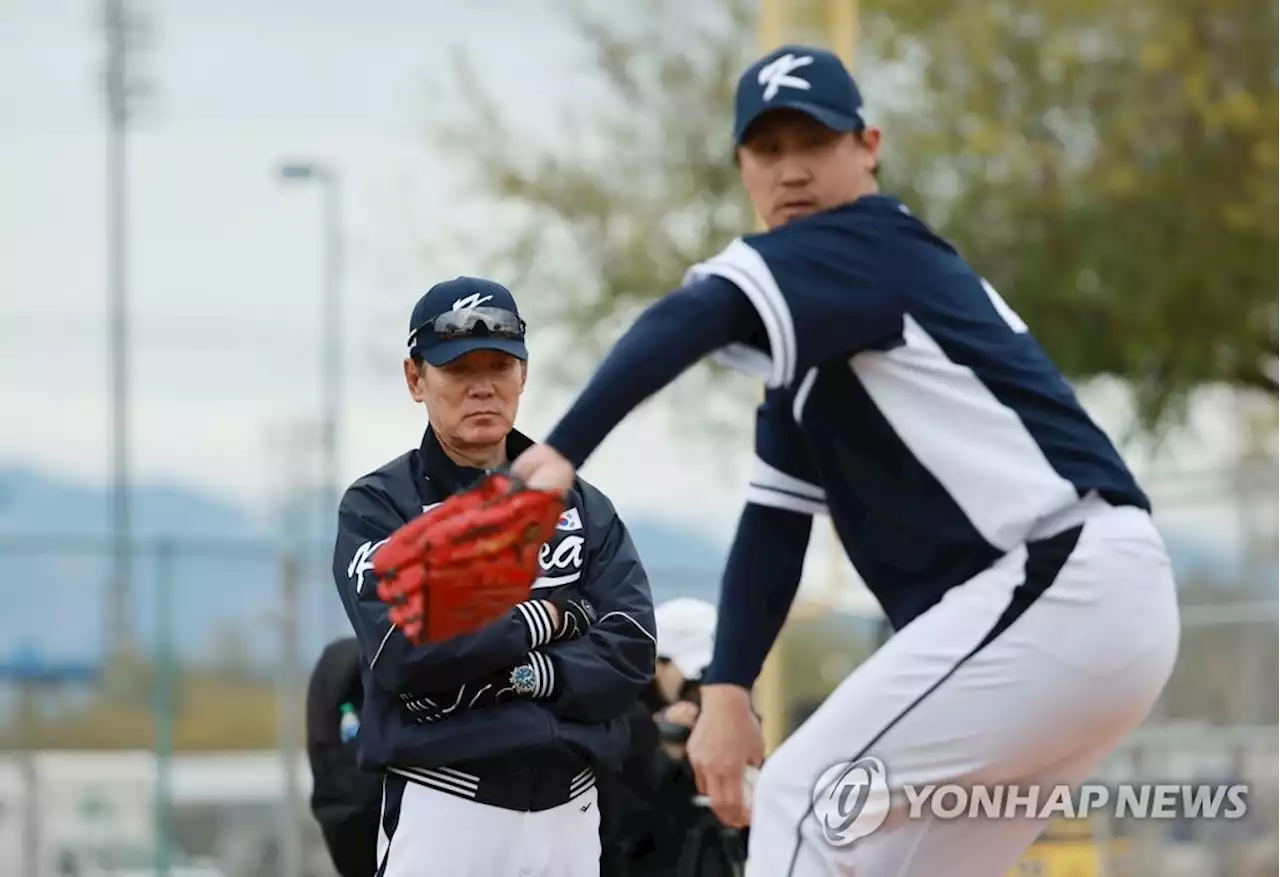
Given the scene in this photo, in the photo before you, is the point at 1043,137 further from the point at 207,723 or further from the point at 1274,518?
the point at 207,723

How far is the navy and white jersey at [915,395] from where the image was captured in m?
3.32

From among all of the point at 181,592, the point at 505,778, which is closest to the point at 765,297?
the point at 505,778

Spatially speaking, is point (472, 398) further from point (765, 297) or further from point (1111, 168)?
point (1111, 168)

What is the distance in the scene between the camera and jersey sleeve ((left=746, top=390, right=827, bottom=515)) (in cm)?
378

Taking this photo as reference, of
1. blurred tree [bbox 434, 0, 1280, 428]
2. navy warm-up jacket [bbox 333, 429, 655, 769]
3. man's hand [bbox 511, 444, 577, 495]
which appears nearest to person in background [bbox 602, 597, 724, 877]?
navy warm-up jacket [bbox 333, 429, 655, 769]

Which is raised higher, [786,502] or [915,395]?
[915,395]

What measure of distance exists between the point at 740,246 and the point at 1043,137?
46.6ft

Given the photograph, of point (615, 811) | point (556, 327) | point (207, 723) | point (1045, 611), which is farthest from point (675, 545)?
point (1045, 611)

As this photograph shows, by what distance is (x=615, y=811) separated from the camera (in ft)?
18.0

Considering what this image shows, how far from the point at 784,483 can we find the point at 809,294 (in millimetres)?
613

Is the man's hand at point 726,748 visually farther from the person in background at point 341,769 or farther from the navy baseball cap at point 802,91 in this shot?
the person in background at point 341,769

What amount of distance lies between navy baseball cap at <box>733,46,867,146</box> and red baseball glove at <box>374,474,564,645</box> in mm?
875

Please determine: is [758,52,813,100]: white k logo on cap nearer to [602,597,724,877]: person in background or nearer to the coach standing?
the coach standing
